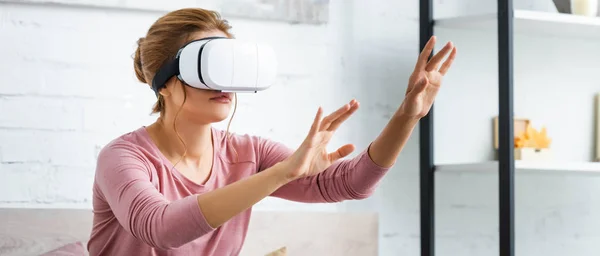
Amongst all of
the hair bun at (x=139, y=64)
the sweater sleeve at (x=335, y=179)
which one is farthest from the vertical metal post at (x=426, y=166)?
the hair bun at (x=139, y=64)

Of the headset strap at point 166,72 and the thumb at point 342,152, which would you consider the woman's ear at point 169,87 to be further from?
the thumb at point 342,152

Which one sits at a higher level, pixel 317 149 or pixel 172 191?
pixel 317 149

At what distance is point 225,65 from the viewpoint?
1588 millimetres

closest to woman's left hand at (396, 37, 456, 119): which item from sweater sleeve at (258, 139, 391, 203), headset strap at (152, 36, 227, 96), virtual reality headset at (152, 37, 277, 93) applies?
sweater sleeve at (258, 139, 391, 203)

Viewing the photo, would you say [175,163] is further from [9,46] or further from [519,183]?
[519,183]

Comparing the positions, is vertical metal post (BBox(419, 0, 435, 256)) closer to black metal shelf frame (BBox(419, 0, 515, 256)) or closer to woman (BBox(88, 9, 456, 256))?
black metal shelf frame (BBox(419, 0, 515, 256))

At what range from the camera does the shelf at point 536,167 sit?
229 cm

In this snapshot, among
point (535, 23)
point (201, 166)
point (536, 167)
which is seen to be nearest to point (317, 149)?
point (201, 166)

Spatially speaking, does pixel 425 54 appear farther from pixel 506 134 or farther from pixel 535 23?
pixel 535 23

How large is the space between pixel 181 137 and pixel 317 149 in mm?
442

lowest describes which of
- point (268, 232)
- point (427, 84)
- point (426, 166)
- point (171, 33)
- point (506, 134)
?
point (268, 232)

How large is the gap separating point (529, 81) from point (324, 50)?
0.73 m

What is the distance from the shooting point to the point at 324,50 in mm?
2488

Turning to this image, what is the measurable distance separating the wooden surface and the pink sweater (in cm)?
33
